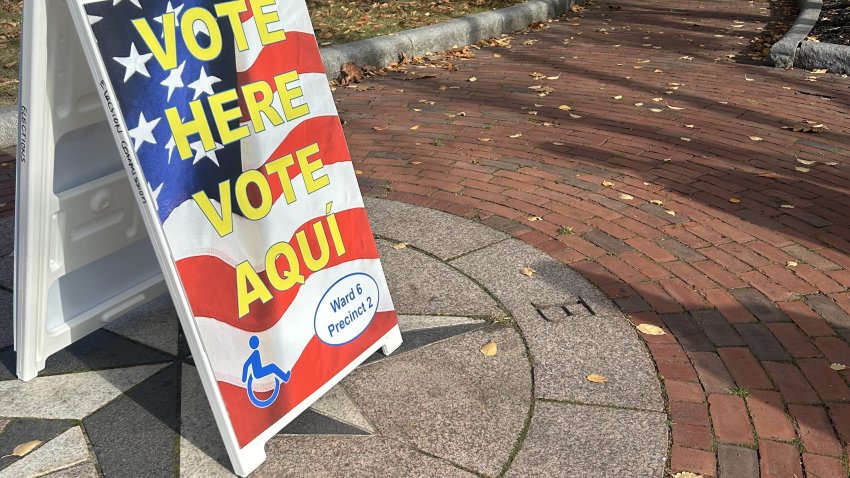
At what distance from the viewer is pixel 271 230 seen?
2664mm

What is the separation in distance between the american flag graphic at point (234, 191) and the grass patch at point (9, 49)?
3.43 meters

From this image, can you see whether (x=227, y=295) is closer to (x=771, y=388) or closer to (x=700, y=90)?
(x=771, y=388)

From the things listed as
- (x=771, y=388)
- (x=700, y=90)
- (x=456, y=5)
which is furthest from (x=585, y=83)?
(x=771, y=388)

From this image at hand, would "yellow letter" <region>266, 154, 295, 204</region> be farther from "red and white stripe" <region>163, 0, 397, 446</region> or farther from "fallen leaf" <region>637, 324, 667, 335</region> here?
"fallen leaf" <region>637, 324, 667, 335</region>

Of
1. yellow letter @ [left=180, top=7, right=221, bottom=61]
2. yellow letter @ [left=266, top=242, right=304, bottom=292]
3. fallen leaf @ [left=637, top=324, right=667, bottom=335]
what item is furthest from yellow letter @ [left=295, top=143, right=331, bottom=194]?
fallen leaf @ [left=637, top=324, right=667, bottom=335]

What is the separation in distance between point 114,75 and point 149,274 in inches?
52.8

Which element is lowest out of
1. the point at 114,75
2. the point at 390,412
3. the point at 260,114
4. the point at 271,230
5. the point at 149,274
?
the point at 390,412

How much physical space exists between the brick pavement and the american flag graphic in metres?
1.32

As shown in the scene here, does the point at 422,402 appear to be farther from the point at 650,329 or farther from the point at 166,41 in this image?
the point at 166,41

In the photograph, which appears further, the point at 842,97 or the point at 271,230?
the point at 842,97

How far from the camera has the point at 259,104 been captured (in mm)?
2641

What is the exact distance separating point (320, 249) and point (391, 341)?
0.58m

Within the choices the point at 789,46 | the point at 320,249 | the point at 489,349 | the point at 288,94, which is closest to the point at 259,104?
the point at 288,94

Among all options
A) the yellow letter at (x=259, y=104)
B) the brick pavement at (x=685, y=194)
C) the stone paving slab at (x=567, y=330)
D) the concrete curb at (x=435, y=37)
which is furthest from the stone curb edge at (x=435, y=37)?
the yellow letter at (x=259, y=104)
